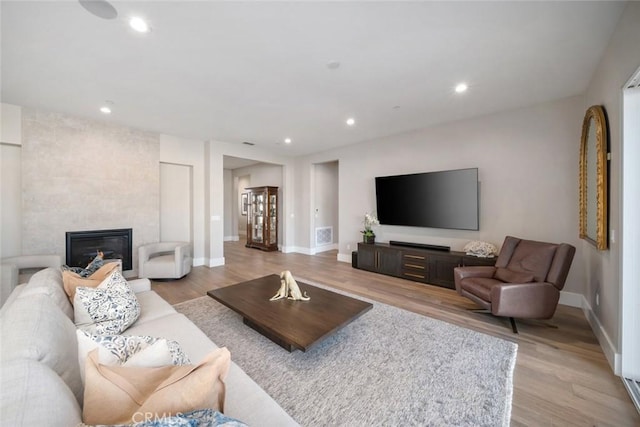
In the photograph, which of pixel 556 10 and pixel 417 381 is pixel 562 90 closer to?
pixel 556 10

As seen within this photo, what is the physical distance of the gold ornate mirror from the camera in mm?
2232

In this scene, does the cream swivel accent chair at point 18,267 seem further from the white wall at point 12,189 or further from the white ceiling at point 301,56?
the white ceiling at point 301,56

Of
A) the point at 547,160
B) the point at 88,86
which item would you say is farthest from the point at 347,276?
the point at 88,86

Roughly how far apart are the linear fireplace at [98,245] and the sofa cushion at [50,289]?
276cm

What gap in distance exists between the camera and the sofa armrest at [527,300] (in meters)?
2.49

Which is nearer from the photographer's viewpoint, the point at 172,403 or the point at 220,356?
the point at 172,403

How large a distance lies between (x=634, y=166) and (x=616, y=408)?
1728 mm

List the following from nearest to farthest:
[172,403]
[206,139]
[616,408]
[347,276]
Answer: [172,403] → [616,408] → [347,276] → [206,139]

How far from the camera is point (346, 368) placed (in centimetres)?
197

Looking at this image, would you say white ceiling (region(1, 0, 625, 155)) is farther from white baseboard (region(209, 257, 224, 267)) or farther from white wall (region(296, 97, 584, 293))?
white baseboard (region(209, 257, 224, 267))

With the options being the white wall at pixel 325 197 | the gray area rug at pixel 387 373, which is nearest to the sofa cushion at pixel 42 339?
the gray area rug at pixel 387 373

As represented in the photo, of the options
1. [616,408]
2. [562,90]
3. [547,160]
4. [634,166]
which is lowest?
[616,408]

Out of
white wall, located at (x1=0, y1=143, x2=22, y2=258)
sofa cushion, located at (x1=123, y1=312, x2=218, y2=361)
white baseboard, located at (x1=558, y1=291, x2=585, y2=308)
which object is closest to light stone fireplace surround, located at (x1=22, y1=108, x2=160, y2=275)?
white wall, located at (x1=0, y1=143, x2=22, y2=258)

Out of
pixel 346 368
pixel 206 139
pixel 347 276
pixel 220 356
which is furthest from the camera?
pixel 206 139
